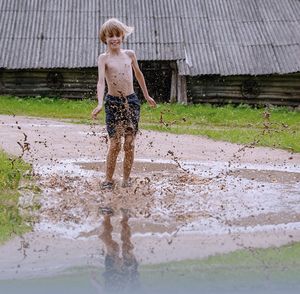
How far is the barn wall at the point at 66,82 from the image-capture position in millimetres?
19406

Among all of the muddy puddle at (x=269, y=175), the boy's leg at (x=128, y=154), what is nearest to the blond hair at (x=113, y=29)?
the boy's leg at (x=128, y=154)

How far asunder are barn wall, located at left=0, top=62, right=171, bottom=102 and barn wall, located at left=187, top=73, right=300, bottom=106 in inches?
31.9

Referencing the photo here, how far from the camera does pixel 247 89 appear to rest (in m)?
19.5

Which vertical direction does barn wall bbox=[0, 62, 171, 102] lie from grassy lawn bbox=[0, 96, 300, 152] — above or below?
above

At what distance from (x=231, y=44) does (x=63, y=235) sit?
1463 cm

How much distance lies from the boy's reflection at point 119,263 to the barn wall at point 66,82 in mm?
13547

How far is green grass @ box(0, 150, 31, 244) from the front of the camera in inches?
225

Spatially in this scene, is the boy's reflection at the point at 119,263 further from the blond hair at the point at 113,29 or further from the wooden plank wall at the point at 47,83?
the wooden plank wall at the point at 47,83

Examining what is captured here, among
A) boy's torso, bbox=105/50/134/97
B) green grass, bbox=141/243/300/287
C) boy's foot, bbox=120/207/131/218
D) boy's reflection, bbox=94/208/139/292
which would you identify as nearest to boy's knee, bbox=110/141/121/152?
boy's torso, bbox=105/50/134/97

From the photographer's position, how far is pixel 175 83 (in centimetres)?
1919

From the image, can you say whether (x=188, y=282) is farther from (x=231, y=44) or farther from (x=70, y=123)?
(x=231, y=44)

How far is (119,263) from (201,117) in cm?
1199

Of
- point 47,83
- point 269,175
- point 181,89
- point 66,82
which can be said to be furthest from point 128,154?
point 47,83

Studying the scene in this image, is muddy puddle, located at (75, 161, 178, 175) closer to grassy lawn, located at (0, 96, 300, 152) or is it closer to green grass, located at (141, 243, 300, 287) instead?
green grass, located at (141, 243, 300, 287)
